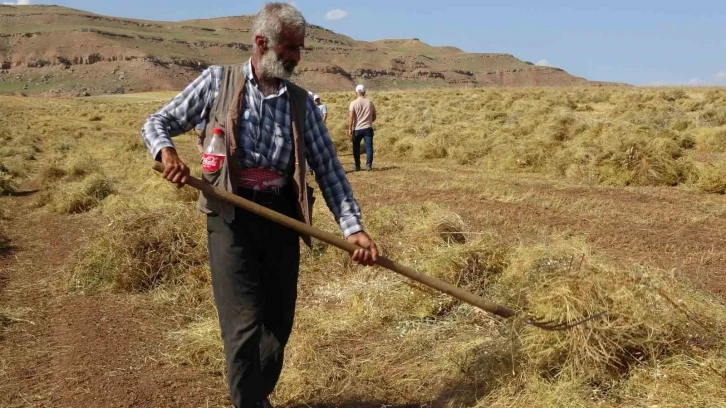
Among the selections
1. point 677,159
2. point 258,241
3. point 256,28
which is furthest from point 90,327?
point 677,159

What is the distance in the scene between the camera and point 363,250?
3334 millimetres

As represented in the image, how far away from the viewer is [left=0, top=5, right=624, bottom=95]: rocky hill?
114m

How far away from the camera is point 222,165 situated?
311 centimetres

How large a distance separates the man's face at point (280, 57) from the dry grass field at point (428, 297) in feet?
6.07

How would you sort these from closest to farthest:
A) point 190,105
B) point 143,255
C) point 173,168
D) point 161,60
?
point 173,168, point 190,105, point 143,255, point 161,60

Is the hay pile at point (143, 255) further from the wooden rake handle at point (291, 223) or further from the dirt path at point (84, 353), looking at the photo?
the wooden rake handle at point (291, 223)

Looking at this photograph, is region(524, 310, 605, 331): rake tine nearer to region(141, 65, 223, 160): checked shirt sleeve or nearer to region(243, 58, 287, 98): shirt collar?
region(243, 58, 287, 98): shirt collar

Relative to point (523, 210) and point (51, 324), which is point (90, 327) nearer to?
point (51, 324)

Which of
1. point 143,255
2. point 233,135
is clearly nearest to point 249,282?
point 233,135

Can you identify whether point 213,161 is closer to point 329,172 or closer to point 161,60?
point 329,172

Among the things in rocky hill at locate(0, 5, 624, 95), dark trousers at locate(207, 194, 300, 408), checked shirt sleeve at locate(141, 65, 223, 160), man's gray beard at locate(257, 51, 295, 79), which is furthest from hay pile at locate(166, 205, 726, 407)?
rocky hill at locate(0, 5, 624, 95)

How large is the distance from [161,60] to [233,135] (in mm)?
126503

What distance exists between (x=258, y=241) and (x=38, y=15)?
175 metres

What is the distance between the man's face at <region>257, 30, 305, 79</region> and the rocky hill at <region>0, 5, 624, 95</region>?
343 feet
